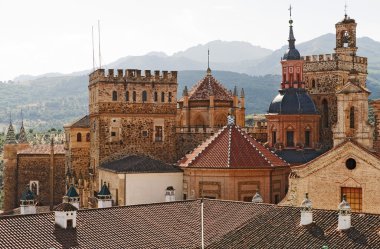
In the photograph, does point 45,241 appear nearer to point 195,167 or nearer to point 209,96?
point 195,167

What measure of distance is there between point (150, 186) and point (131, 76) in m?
10.5

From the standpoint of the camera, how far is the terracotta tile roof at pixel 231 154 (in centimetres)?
4531

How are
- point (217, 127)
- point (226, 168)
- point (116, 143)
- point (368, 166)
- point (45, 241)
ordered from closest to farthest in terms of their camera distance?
point (45, 241) → point (368, 166) → point (226, 168) → point (116, 143) → point (217, 127)

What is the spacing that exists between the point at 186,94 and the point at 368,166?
2495 cm

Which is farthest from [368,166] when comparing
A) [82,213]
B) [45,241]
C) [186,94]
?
[186,94]

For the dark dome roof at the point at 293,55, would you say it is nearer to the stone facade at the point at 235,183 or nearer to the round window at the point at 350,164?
the stone facade at the point at 235,183

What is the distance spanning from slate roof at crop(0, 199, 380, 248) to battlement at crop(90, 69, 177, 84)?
762 inches

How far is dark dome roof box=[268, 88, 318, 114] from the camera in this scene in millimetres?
55800

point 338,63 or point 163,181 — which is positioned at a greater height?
point 338,63

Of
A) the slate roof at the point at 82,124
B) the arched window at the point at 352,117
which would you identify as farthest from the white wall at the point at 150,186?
the slate roof at the point at 82,124

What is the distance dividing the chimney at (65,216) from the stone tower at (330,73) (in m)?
34.6

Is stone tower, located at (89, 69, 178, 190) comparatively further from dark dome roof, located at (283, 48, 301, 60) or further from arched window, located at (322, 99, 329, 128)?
arched window, located at (322, 99, 329, 128)

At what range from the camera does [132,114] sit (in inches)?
2121

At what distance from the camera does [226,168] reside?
4450 centimetres
